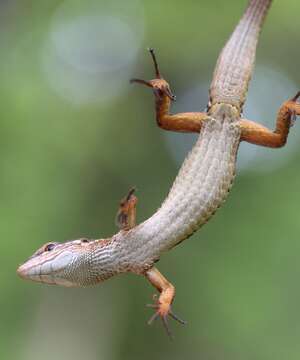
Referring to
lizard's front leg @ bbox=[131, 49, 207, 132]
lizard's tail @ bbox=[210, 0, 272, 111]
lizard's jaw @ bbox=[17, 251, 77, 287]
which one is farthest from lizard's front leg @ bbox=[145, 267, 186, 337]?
lizard's tail @ bbox=[210, 0, 272, 111]

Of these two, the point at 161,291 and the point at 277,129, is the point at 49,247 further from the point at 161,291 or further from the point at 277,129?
the point at 277,129

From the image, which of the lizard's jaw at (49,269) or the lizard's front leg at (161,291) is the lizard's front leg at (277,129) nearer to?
the lizard's front leg at (161,291)

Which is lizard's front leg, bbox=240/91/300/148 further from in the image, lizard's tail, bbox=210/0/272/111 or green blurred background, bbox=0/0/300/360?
green blurred background, bbox=0/0/300/360

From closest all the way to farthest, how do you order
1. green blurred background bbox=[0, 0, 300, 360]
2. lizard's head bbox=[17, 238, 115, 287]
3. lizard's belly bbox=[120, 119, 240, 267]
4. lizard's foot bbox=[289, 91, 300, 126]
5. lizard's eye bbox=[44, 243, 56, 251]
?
lizard's belly bbox=[120, 119, 240, 267] < lizard's foot bbox=[289, 91, 300, 126] < lizard's head bbox=[17, 238, 115, 287] < lizard's eye bbox=[44, 243, 56, 251] < green blurred background bbox=[0, 0, 300, 360]

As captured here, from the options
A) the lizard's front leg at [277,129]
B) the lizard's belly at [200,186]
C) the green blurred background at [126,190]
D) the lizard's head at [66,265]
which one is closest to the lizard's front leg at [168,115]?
the lizard's belly at [200,186]

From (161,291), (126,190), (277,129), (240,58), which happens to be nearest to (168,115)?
(240,58)

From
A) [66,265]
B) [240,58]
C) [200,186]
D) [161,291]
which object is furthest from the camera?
[66,265]
